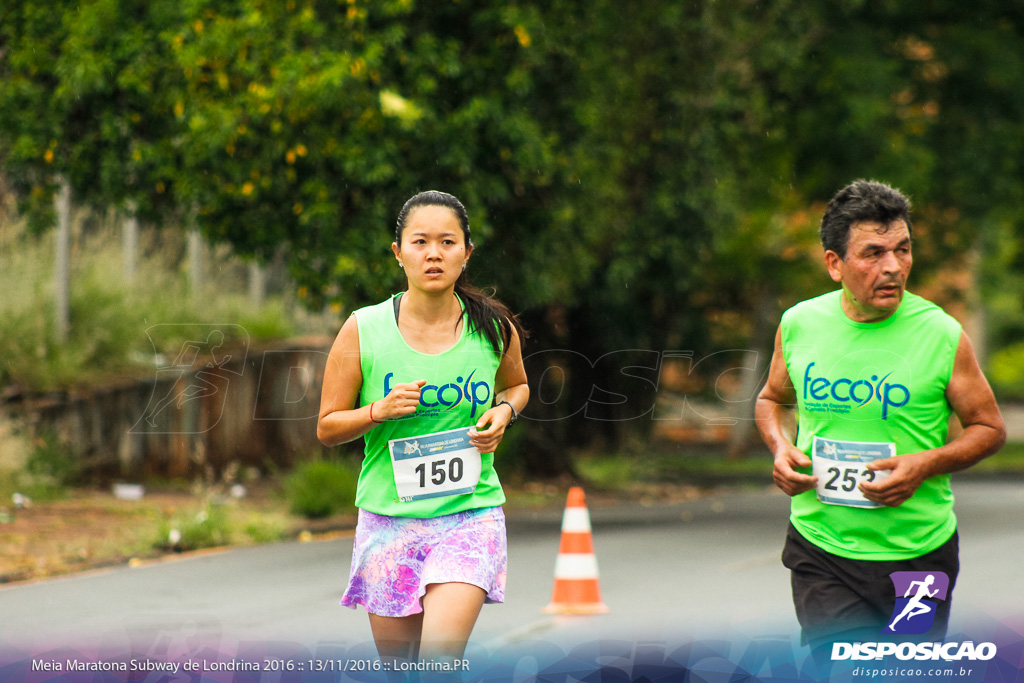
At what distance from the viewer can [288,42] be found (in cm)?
1190

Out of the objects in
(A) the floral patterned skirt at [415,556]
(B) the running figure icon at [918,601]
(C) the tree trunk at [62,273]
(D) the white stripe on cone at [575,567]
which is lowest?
(D) the white stripe on cone at [575,567]

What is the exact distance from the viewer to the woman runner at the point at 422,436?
391cm

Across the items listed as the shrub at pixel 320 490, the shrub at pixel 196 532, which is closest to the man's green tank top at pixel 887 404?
the shrub at pixel 196 532

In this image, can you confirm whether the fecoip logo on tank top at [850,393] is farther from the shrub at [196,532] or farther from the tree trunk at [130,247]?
the tree trunk at [130,247]

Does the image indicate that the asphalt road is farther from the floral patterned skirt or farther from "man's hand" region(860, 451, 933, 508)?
"man's hand" region(860, 451, 933, 508)

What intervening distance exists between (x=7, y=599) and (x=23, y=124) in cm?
561

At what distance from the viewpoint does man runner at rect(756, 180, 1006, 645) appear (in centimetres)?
400

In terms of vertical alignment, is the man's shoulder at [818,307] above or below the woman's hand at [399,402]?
above

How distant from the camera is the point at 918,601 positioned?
396cm

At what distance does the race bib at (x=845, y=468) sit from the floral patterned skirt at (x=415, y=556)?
41.0 inches

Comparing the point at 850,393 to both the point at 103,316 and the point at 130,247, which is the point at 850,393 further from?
the point at 130,247

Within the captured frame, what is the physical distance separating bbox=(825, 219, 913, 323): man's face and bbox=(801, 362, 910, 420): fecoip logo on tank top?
224 millimetres

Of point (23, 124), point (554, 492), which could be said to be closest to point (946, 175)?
point (554, 492)

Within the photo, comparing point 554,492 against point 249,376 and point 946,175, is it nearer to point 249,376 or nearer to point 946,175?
point 249,376
